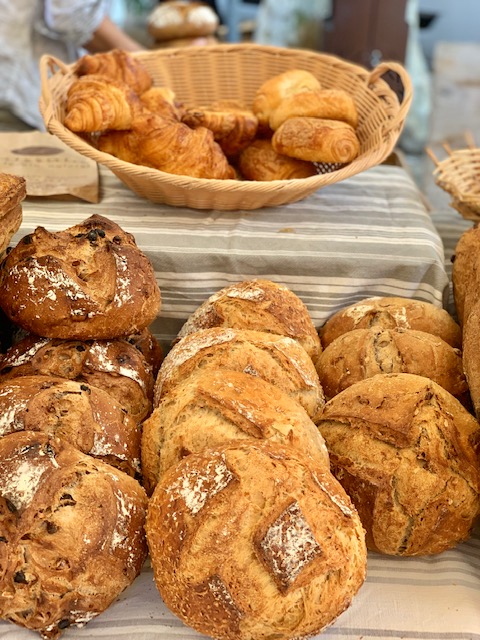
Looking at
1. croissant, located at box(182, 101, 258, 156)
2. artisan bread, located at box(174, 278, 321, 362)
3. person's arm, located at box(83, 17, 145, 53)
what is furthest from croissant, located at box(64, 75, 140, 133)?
person's arm, located at box(83, 17, 145, 53)

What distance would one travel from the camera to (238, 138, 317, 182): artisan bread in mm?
2303

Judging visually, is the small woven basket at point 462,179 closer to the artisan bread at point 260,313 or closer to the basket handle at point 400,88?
the basket handle at point 400,88

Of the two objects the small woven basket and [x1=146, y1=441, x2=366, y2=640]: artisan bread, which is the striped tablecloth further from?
[x1=146, y1=441, x2=366, y2=640]: artisan bread

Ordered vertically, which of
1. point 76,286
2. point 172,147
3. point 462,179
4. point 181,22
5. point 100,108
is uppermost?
point 100,108

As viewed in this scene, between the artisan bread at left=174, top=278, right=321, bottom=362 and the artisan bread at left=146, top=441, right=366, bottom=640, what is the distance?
2.14 feet

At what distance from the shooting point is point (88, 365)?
1.69 m

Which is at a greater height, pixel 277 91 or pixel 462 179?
pixel 277 91

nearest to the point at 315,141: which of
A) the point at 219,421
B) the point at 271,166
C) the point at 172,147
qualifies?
the point at 271,166

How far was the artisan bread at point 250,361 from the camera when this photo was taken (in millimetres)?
1620

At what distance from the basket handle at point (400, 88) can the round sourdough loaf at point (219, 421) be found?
3.97 ft

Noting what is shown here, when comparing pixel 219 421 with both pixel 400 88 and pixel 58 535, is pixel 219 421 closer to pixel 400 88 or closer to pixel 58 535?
pixel 58 535

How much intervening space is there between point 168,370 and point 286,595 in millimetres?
703

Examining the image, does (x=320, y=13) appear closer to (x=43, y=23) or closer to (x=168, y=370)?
(x=43, y=23)

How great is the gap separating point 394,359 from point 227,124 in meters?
1.07
